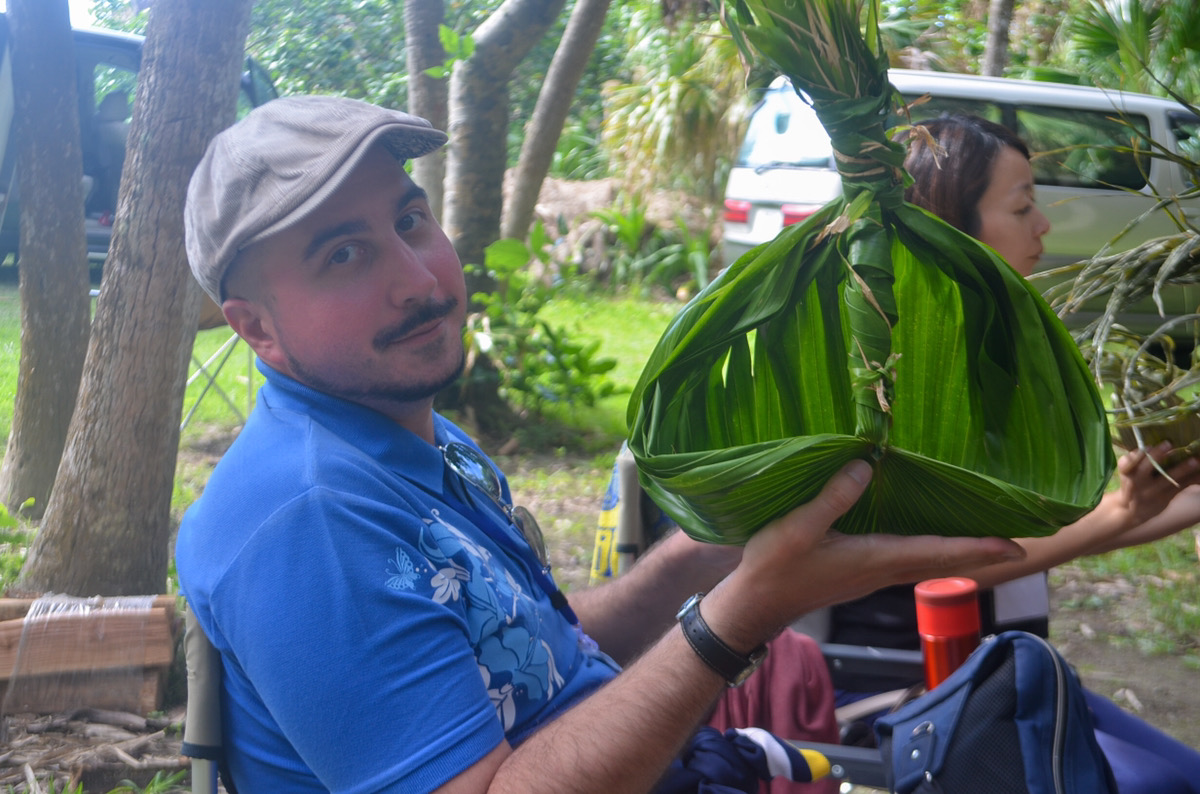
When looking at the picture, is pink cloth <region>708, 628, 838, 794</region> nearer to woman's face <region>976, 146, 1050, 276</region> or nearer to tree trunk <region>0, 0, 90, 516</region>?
woman's face <region>976, 146, 1050, 276</region>

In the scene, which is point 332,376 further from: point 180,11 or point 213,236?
point 180,11

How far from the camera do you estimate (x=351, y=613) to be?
1.24 m

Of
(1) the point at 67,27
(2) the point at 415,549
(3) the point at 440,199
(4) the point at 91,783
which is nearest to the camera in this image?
(2) the point at 415,549

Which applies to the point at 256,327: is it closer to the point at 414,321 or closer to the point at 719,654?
the point at 414,321

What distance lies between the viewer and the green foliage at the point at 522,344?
5828mm

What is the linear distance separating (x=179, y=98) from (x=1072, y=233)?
5.71 m

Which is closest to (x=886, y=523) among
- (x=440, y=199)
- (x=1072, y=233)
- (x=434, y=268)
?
(x=434, y=268)

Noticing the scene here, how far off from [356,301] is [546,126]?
5487 millimetres

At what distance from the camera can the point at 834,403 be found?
4.02 feet

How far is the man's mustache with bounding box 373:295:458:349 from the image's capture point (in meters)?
1.51

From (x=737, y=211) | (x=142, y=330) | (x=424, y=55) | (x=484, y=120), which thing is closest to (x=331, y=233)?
(x=142, y=330)

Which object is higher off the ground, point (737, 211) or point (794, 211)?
point (794, 211)

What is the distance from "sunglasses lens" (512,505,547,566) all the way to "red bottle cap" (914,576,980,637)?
67 centimetres

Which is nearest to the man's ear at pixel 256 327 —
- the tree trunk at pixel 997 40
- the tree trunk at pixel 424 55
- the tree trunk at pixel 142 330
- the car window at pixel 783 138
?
the tree trunk at pixel 142 330
